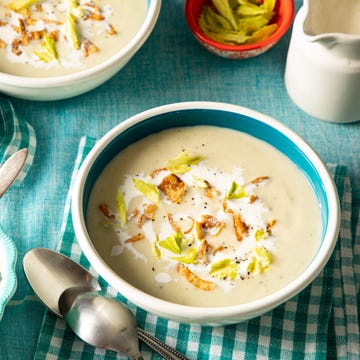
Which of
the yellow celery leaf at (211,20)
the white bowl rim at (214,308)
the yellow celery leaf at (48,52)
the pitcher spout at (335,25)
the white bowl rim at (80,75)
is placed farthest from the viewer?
the yellow celery leaf at (211,20)

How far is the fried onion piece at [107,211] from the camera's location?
1.60 m

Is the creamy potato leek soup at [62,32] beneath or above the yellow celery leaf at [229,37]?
above

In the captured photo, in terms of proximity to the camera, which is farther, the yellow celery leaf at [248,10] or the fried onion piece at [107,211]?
the yellow celery leaf at [248,10]

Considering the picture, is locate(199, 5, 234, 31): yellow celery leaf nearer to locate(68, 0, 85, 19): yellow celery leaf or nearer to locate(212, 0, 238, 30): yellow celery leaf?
locate(212, 0, 238, 30): yellow celery leaf

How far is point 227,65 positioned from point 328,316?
68cm

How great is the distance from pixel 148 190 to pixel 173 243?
13 centimetres

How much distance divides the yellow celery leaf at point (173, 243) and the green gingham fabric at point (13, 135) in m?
0.43

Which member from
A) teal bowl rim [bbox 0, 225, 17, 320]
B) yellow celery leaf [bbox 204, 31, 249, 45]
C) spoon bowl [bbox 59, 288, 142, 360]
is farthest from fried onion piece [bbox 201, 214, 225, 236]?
yellow celery leaf [bbox 204, 31, 249, 45]

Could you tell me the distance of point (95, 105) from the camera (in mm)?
1951

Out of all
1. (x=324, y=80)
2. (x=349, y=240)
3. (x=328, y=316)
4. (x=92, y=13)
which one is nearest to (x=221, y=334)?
(x=328, y=316)

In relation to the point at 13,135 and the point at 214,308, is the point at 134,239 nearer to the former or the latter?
the point at 214,308

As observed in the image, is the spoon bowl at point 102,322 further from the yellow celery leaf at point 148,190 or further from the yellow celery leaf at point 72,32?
the yellow celery leaf at point 72,32

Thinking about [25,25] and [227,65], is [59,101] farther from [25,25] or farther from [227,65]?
[227,65]

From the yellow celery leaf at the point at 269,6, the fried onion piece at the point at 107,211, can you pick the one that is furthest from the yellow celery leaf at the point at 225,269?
the yellow celery leaf at the point at 269,6
